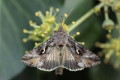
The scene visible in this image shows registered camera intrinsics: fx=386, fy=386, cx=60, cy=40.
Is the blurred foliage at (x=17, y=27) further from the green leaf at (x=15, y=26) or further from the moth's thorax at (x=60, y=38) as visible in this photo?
the moth's thorax at (x=60, y=38)

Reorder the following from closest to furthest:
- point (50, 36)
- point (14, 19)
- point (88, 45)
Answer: point (50, 36)
point (14, 19)
point (88, 45)

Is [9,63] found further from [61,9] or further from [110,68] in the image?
[110,68]

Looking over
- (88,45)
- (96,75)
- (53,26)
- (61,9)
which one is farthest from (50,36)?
(96,75)

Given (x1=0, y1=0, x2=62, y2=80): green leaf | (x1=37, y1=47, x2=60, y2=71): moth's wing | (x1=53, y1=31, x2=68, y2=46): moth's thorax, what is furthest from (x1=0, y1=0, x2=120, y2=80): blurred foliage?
(x1=37, y1=47, x2=60, y2=71): moth's wing

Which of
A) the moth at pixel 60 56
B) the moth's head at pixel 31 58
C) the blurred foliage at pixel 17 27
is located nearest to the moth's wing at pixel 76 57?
the moth at pixel 60 56

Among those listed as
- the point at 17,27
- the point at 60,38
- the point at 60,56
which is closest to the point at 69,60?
the point at 60,56

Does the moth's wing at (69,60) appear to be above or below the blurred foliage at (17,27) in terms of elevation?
below

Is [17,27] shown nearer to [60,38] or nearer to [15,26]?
[15,26]
